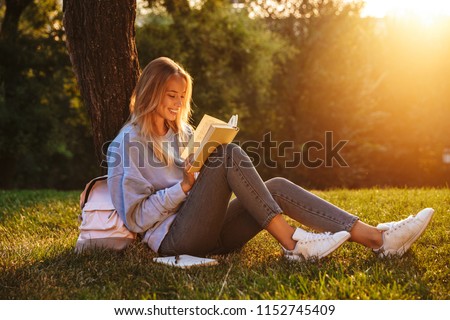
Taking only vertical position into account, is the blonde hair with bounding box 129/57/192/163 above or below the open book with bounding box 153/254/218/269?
above

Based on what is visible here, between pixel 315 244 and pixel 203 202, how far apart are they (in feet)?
2.64

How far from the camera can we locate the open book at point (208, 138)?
12.1 ft

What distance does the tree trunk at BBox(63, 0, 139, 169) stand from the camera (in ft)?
15.5

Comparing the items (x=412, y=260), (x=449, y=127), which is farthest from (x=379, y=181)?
(x=412, y=260)

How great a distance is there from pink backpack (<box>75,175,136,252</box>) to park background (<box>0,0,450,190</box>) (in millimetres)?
11209

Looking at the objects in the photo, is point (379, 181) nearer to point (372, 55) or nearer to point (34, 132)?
point (372, 55)

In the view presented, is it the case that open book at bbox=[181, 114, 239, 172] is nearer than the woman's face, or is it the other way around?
open book at bbox=[181, 114, 239, 172]

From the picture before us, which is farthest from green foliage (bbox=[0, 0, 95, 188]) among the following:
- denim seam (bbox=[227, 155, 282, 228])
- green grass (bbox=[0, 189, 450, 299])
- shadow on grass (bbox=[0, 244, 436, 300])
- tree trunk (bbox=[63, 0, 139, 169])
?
denim seam (bbox=[227, 155, 282, 228])

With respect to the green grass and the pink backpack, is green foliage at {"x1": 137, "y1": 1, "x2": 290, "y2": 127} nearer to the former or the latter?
the pink backpack

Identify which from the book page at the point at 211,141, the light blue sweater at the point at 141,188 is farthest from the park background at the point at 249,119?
the book page at the point at 211,141

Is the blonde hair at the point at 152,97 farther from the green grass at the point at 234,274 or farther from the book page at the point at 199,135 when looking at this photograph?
the green grass at the point at 234,274

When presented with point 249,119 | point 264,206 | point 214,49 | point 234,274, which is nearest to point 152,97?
point 264,206

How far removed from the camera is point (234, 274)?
3.65 metres
